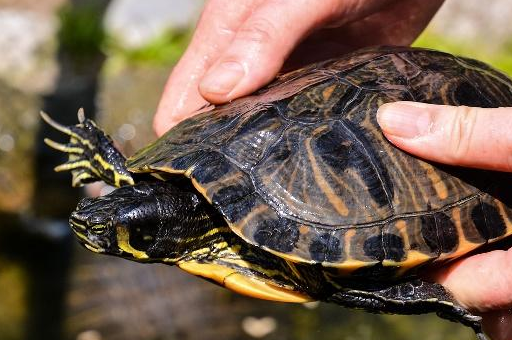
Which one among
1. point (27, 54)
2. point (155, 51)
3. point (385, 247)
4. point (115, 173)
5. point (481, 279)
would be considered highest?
point (115, 173)

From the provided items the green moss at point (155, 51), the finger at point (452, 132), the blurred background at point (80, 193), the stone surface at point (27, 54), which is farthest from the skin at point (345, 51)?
the stone surface at point (27, 54)

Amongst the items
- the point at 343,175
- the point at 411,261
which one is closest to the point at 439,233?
the point at 411,261

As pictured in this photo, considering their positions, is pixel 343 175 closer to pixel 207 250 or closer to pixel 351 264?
pixel 351 264

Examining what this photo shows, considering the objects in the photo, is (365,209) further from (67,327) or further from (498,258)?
(67,327)

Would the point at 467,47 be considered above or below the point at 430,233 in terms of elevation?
below

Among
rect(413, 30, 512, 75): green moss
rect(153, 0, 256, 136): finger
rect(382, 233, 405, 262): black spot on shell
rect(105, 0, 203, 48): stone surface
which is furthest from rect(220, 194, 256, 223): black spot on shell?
rect(105, 0, 203, 48): stone surface

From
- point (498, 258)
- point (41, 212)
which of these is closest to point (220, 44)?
point (498, 258)

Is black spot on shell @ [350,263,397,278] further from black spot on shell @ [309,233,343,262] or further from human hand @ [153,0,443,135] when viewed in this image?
human hand @ [153,0,443,135]
